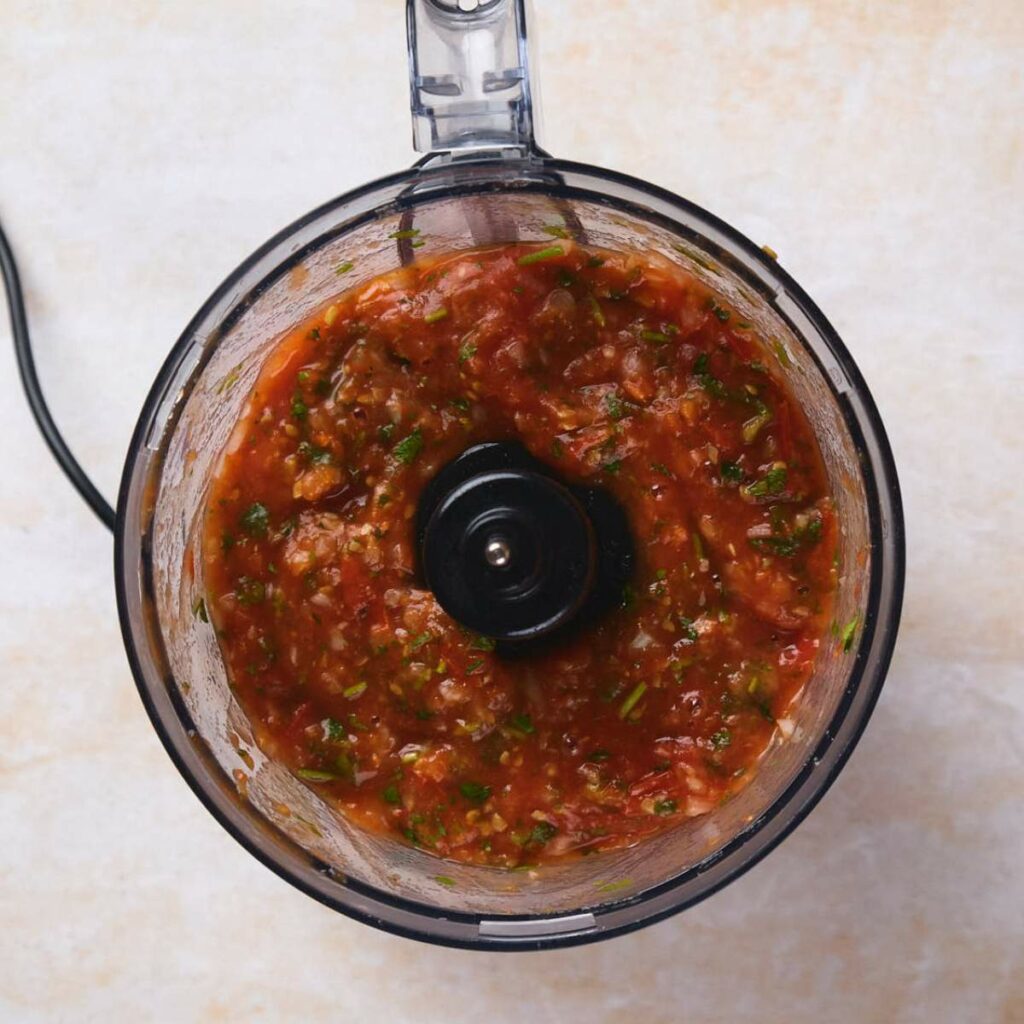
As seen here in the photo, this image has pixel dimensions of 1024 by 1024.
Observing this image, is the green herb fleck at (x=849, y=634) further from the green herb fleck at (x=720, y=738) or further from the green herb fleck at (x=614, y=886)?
the green herb fleck at (x=614, y=886)

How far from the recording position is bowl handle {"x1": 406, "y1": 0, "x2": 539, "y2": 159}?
4.26 feet

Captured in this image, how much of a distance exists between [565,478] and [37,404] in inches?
32.4

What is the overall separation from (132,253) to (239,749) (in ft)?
2.54

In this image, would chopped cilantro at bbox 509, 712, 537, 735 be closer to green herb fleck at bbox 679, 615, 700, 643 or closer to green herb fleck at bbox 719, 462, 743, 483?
green herb fleck at bbox 679, 615, 700, 643

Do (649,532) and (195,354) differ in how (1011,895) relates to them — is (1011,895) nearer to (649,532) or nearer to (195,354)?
(649,532)

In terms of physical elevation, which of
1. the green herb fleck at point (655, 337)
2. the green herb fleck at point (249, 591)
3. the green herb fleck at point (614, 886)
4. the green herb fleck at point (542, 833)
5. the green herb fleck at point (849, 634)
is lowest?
the green herb fleck at point (614, 886)

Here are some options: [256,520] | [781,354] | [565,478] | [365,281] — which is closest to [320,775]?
[256,520]

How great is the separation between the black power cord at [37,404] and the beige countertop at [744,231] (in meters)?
0.03

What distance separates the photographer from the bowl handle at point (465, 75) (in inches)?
51.2

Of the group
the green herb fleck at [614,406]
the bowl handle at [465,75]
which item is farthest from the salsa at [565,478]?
the bowl handle at [465,75]

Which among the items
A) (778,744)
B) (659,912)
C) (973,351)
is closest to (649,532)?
(778,744)

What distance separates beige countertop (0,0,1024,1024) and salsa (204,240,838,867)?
397 mm

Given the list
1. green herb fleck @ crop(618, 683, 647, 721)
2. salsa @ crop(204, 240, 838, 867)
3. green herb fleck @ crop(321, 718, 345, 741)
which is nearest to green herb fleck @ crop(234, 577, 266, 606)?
salsa @ crop(204, 240, 838, 867)

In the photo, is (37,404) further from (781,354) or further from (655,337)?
(781,354)
